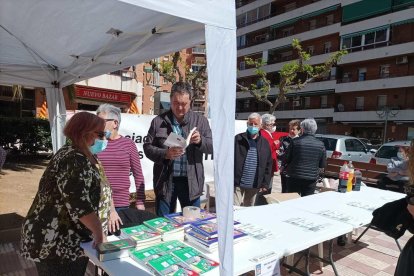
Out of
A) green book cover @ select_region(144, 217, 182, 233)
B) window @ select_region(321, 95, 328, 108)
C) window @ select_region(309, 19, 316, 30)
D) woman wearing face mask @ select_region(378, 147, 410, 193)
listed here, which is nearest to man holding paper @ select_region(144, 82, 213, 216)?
green book cover @ select_region(144, 217, 182, 233)

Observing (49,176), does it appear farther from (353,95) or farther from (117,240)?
(353,95)

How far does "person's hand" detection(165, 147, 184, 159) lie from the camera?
256cm

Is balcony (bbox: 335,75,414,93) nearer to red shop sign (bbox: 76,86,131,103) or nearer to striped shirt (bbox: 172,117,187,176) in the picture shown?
red shop sign (bbox: 76,86,131,103)

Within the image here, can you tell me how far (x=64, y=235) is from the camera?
1.82 metres

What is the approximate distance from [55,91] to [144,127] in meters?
1.56

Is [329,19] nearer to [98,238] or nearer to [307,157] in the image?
[307,157]

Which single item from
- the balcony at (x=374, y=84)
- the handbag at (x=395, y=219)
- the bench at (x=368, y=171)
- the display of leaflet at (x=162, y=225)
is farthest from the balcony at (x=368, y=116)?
the display of leaflet at (x=162, y=225)

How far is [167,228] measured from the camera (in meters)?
2.16

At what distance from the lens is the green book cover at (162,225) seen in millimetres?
2143

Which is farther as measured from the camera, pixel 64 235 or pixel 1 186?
pixel 1 186

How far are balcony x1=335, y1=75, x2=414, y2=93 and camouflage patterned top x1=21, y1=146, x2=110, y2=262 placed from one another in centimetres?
2858

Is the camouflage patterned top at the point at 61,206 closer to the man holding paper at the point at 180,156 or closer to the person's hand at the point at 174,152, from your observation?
the person's hand at the point at 174,152

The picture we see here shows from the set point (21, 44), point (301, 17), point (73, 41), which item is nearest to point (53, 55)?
point (21, 44)

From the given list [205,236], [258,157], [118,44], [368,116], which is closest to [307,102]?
[368,116]
